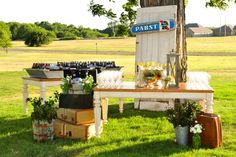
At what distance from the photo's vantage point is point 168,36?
10.1 m

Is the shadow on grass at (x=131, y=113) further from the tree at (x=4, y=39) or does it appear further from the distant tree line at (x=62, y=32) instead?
the distant tree line at (x=62, y=32)

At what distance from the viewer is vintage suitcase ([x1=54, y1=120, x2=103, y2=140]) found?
7301mm

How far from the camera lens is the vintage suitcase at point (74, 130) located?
7.30m

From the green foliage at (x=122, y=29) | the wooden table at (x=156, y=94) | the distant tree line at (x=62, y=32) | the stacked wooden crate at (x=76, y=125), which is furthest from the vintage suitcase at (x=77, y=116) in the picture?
the distant tree line at (x=62, y=32)

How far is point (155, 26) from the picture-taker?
33.3 feet

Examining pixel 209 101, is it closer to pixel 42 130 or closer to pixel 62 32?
pixel 42 130

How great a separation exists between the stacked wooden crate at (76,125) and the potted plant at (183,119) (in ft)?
4.75

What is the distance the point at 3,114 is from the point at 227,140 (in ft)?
18.1

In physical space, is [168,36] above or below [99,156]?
above

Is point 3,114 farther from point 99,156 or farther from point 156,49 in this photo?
point 99,156

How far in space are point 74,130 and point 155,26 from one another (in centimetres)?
382

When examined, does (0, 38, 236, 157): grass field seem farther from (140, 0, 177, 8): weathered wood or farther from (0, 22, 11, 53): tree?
(0, 22, 11, 53): tree

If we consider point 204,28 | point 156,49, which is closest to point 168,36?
point 156,49

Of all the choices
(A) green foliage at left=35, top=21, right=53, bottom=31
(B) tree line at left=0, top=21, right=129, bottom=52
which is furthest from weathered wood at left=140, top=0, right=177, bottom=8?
A: (A) green foliage at left=35, top=21, right=53, bottom=31
